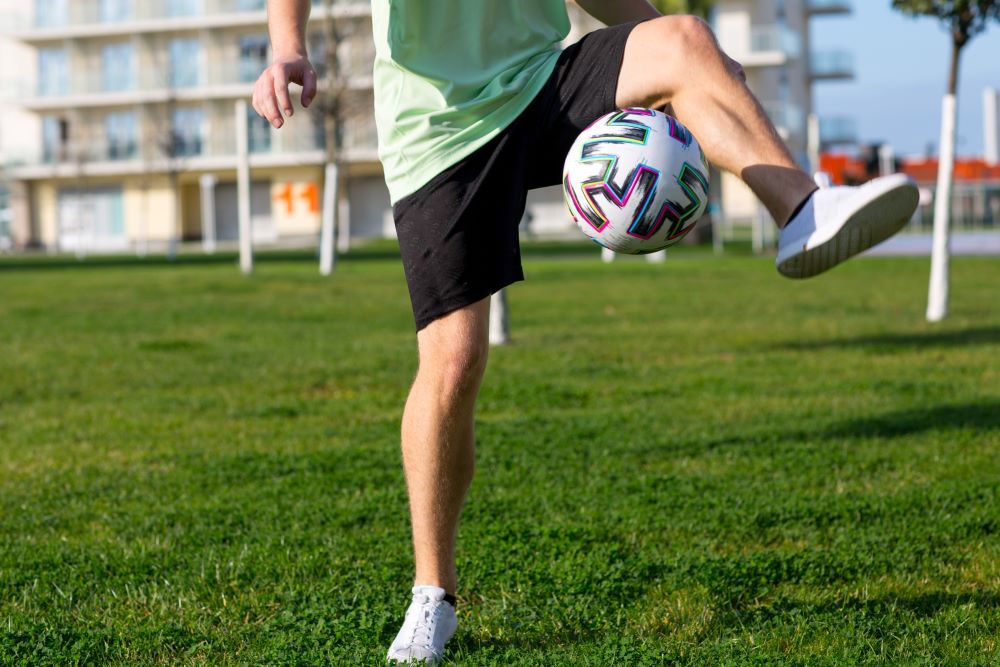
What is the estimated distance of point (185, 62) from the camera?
62.7 meters

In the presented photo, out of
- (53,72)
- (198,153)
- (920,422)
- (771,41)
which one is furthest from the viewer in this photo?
(53,72)

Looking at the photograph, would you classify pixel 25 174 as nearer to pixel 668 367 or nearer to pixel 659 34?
pixel 668 367

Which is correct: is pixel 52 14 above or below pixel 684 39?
above

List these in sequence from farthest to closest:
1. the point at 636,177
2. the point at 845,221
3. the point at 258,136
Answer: the point at 258,136 → the point at 636,177 → the point at 845,221

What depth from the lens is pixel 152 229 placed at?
64.7 metres

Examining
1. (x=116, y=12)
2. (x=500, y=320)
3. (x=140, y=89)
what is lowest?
(x=500, y=320)

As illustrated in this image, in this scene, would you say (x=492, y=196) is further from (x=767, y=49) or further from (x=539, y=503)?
(x=767, y=49)

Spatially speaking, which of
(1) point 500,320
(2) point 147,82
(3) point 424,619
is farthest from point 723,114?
(2) point 147,82

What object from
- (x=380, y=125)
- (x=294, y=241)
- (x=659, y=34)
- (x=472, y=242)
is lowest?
(x=294, y=241)

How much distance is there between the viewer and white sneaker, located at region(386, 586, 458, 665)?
3070mm

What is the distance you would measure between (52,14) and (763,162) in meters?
67.7

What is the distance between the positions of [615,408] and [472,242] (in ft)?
13.8

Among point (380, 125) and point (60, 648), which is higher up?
point (380, 125)

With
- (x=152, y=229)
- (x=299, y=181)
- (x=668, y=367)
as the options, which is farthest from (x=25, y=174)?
(x=668, y=367)
